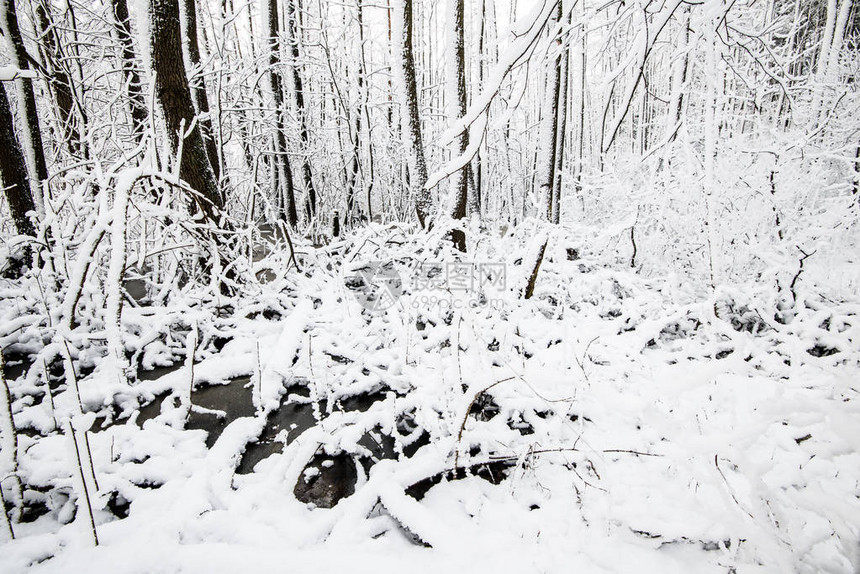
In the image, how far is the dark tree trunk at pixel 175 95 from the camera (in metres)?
3.61

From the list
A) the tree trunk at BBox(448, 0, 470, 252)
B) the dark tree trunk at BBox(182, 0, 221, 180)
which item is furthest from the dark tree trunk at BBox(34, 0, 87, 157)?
the tree trunk at BBox(448, 0, 470, 252)

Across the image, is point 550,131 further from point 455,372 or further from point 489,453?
point 489,453

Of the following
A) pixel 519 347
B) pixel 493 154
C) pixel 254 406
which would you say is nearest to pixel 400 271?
pixel 519 347

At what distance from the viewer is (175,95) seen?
377 cm

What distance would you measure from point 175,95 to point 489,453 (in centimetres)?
436

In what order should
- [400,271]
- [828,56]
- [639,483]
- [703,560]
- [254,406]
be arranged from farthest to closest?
[828,56], [400,271], [254,406], [639,483], [703,560]

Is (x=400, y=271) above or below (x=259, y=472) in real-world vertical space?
above

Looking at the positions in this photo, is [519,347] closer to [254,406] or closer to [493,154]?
[254,406]

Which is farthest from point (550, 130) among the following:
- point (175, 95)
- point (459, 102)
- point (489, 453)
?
point (489, 453)

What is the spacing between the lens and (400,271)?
4.36m

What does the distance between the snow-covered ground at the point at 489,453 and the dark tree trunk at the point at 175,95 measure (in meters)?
1.43

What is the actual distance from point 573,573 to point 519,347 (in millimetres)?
1692

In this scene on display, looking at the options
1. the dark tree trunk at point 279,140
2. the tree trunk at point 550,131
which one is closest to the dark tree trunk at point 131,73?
the dark tree trunk at point 279,140

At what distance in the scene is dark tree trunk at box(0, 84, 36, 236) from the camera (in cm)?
507
